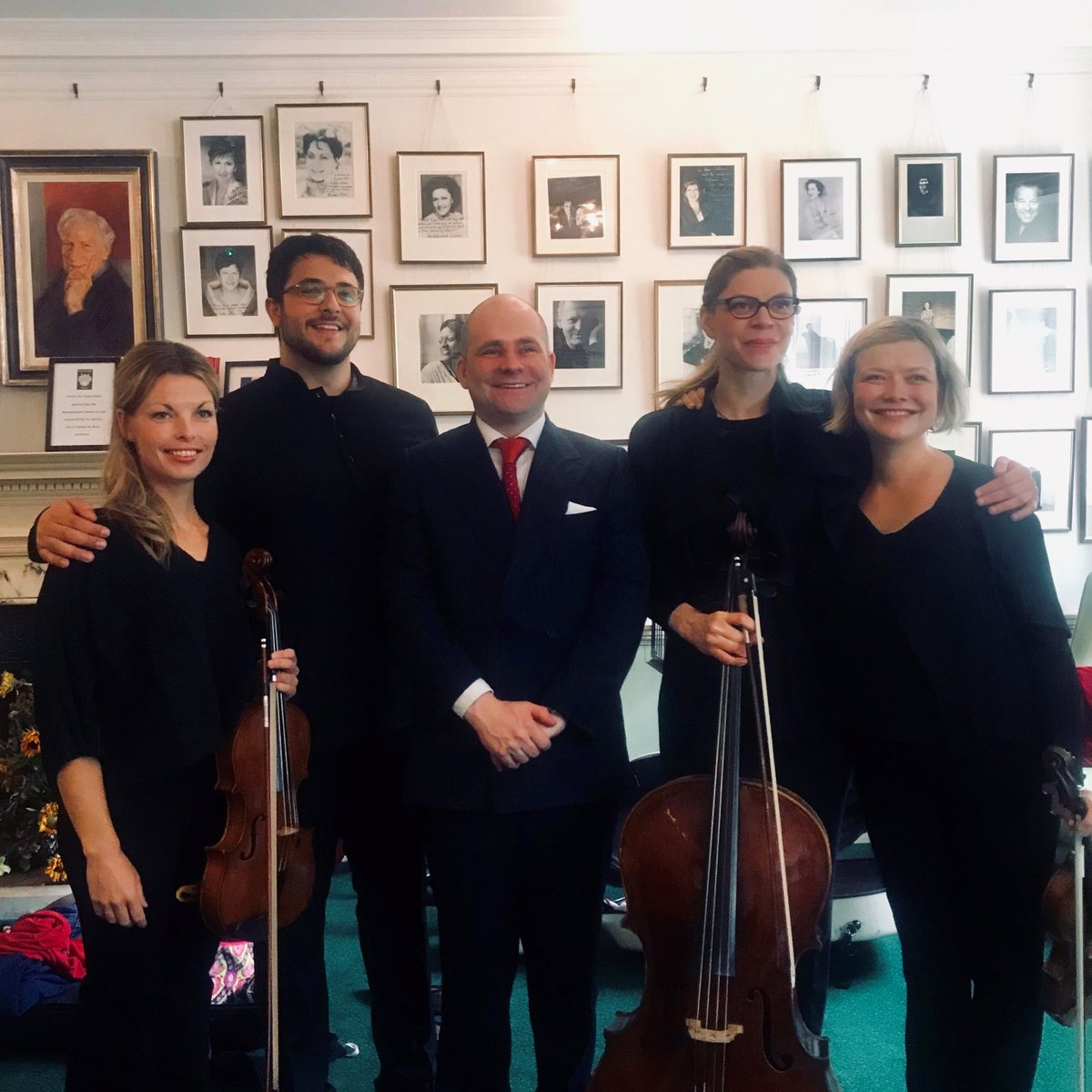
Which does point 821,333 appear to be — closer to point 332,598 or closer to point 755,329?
point 755,329

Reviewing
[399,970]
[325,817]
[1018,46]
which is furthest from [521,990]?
[1018,46]

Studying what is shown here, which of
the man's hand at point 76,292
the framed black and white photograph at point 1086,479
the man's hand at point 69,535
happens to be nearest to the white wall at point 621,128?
the man's hand at point 76,292

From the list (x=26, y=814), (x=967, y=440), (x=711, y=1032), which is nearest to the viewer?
(x=711, y=1032)

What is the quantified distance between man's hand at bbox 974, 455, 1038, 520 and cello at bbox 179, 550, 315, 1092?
118 centimetres

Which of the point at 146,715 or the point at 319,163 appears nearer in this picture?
the point at 146,715

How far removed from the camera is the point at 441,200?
11.8 ft

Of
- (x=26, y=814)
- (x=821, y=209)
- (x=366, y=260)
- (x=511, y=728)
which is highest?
(x=821, y=209)

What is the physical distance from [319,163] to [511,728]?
2.69m

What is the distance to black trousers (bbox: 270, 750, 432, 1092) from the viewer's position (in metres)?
1.87

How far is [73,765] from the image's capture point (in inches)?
59.3

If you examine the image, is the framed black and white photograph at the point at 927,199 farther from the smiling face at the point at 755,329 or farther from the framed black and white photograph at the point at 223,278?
the framed black and white photograph at the point at 223,278

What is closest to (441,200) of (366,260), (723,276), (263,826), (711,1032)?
(366,260)

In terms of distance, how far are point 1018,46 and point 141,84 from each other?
3.15 metres

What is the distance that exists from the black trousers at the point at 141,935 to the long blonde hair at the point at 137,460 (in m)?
0.40
